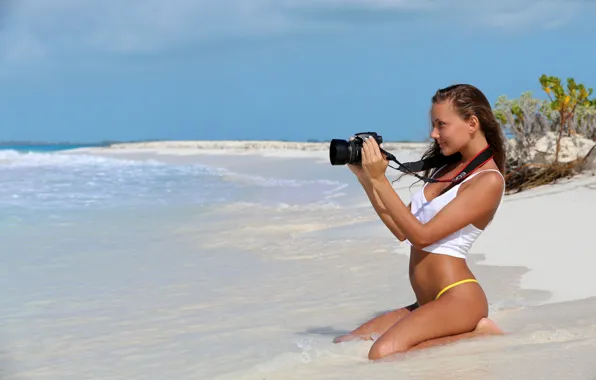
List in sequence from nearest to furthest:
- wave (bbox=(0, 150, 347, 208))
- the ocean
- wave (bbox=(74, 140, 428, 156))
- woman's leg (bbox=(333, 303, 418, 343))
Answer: woman's leg (bbox=(333, 303, 418, 343)) → the ocean → wave (bbox=(0, 150, 347, 208)) → wave (bbox=(74, 140, 428, 156))

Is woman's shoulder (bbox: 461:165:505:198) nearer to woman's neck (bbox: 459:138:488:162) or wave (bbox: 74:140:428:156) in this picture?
woman's neck (bbox: 459:138:488:162)

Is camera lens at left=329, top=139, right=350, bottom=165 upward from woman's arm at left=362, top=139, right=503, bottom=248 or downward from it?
upward

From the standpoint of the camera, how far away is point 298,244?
757cm

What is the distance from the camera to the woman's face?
322 cm

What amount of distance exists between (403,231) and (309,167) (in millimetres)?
20013

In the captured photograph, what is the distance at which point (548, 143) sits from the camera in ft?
35.3

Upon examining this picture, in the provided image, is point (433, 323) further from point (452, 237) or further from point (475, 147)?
point (475, 147)

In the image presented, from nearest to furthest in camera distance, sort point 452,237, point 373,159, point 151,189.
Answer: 1. point 373,159
2. point 452,237
3. point 151,189

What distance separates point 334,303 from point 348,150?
2.29 meters

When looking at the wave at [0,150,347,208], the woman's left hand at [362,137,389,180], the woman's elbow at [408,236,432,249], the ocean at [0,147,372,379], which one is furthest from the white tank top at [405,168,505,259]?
the wave at [0,150,347,208]

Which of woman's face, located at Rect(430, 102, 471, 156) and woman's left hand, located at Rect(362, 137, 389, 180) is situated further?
woman's face, located at Rect(430, 102, 471, 156)

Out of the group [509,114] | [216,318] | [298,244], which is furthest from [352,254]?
[509,114]

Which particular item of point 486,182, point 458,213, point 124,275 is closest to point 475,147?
point 486,182

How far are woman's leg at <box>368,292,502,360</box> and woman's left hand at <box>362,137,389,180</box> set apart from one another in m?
0.64
